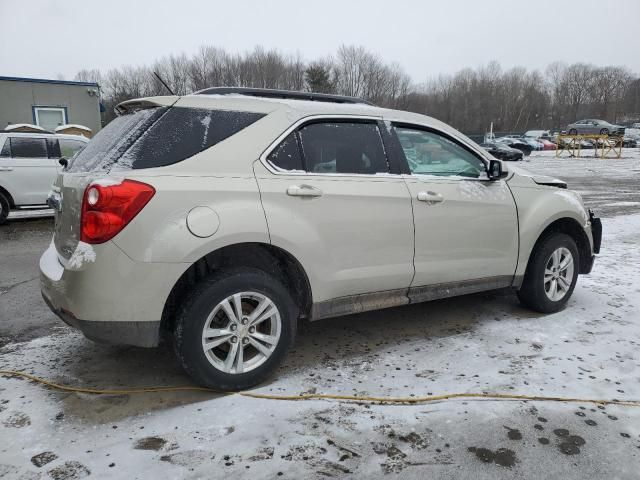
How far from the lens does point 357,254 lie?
3.38m

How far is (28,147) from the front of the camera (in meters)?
10.0

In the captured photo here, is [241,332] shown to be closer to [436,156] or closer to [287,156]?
[287,156]

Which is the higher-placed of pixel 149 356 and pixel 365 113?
pixel 365 113

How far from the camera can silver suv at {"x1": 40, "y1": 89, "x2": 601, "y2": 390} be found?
2.74 meters

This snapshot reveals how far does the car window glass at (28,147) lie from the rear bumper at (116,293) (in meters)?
8.51

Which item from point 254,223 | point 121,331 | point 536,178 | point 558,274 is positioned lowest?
point 558,274

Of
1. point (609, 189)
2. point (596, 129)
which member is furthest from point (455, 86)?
point (609, 189)

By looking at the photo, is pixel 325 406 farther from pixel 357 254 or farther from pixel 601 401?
pixel 601 401

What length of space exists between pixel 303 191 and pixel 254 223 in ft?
1.30

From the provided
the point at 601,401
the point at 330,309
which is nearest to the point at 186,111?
the point at 330,309

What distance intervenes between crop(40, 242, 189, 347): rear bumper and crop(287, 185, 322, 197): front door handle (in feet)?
2.60

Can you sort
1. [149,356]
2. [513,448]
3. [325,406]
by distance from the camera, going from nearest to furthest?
1. [513,448]
2. [325,406]
3. [149,356]

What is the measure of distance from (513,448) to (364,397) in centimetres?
86

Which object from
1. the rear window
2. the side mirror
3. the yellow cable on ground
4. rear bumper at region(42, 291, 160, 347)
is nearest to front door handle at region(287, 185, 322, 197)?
the rear window
